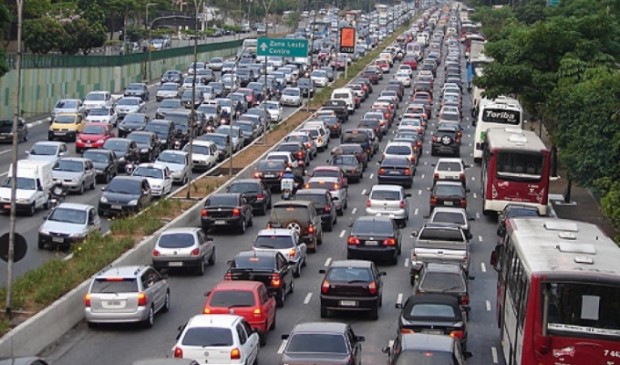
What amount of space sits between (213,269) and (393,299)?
20.5ft

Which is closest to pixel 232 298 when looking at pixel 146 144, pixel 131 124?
pixel 146 144

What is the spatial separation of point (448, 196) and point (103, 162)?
14.5m

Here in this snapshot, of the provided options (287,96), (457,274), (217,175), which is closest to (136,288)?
(457,274)

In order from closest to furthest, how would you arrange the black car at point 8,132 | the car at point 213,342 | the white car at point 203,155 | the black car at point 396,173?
the car at point 213,342 → the black car at point 396,173 → the white car at point 203,155 → the black car at point 8,132

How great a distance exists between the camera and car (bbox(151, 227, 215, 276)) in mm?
35781

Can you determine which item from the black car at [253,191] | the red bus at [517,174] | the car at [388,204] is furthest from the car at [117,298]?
the red bus at [517,174]

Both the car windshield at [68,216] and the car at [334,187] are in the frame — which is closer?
the car windshield at [68,216]

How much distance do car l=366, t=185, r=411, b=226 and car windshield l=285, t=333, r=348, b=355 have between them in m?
23.5

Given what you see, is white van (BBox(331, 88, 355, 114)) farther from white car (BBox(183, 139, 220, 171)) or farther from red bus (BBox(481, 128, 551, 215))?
red bus (BBox(481, 128, 551, 215))

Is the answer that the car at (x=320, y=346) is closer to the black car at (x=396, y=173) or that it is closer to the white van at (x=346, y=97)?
the black car at (x=396, y=173)

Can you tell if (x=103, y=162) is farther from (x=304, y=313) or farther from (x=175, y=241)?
(x=304, y=313)

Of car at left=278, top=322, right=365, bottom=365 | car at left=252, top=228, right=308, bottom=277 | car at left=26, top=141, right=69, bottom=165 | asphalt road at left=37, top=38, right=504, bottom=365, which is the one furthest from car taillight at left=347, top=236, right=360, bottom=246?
car at left=26, top=141, right=69, bottom=165

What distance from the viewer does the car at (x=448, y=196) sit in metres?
48.5

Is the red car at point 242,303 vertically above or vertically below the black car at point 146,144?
above
